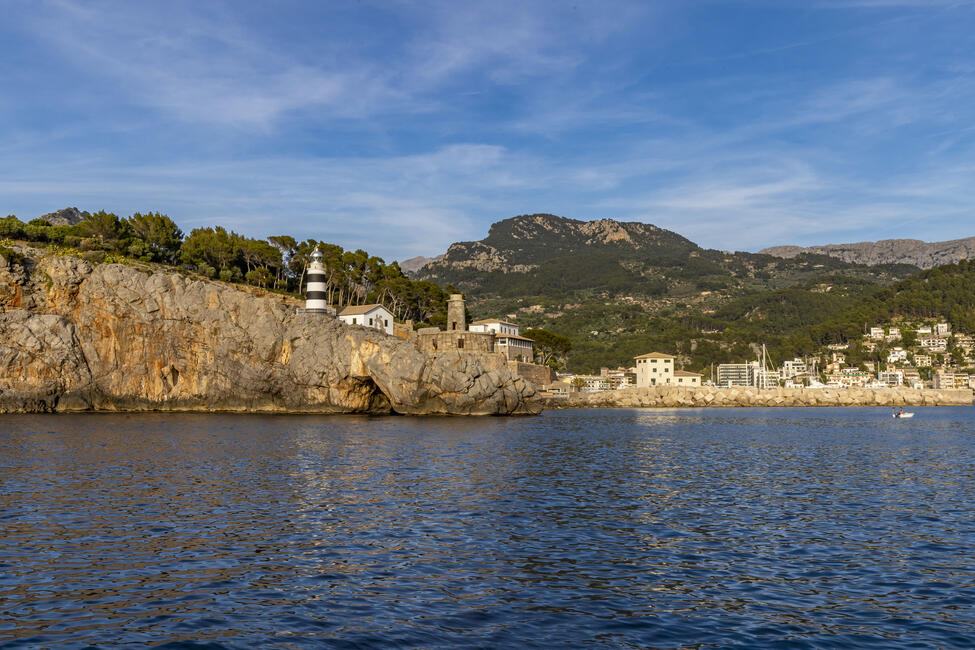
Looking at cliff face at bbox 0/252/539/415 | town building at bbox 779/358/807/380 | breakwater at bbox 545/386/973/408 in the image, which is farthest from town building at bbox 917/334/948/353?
cliff face at bbox 0/252/539/415

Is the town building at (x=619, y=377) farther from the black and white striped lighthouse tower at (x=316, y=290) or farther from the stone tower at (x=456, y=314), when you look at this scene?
the black and white striped lighthouse tower at (x=316, y=290)

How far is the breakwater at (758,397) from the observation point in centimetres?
11775

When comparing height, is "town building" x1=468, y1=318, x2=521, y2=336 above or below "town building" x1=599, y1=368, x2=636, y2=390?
above

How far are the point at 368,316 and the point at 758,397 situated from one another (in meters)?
72.7

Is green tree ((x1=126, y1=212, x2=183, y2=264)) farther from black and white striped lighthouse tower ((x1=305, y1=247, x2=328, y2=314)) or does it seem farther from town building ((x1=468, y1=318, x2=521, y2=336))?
town building ((x1=468, y1=318, x2=521, y2=336))

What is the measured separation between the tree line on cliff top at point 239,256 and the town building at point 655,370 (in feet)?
159

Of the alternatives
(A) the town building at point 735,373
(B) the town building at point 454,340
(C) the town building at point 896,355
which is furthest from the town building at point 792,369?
(B) the town building at point 454,340

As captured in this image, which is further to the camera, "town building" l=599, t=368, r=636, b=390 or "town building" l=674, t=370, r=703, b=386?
"town building" l=599, t=368, r=636, b=390

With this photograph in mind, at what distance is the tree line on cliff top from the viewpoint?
90250 millimetres

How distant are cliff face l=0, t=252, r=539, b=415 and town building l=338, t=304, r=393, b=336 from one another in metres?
14.6

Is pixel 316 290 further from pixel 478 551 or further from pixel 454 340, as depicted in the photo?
pixel 478 551

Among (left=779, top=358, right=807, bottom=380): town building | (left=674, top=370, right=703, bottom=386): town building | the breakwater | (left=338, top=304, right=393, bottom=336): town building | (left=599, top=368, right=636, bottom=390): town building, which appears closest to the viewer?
(left=338, top=304, right=393, bottom=336): town building

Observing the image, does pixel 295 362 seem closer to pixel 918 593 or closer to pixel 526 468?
pixel 526 468

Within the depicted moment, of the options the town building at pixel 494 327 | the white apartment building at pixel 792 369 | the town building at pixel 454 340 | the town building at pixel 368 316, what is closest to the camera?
the town building at pixel 454 340
